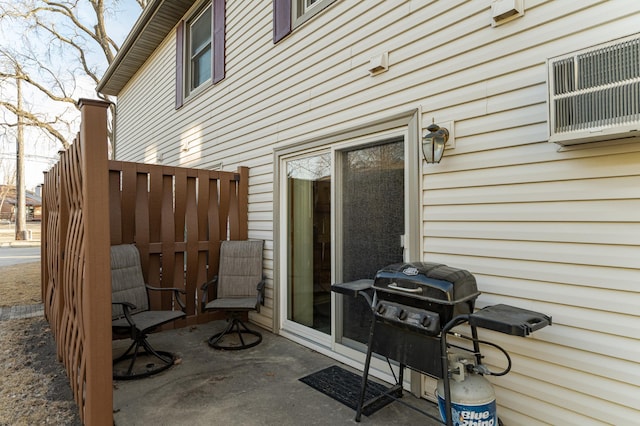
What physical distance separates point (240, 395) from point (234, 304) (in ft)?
3.92

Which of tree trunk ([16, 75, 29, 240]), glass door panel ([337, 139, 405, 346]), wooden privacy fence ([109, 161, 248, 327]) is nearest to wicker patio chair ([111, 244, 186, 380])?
wooden privacy fence ([109, 161, 248, 327])

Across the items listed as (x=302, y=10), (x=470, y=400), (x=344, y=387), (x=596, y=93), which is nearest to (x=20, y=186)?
(x=302, y=10)

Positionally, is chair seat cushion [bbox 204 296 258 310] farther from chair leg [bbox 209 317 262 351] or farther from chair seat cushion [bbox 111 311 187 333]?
chair seat cushion [bbox 111 311 187 333]

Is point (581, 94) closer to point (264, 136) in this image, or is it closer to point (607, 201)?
point (607, 201)

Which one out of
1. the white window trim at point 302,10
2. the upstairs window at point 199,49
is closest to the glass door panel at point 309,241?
the white window trim at point 302,10

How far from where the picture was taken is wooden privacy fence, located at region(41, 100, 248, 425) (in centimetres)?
215

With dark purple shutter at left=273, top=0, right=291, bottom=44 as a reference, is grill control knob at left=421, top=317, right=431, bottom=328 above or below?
below

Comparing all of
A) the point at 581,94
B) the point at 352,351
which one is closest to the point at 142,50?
the point at 352,351

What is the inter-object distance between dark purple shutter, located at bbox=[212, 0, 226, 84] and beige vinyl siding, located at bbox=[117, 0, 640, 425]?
2348mm

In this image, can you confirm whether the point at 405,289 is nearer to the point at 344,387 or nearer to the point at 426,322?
the point at 426,322

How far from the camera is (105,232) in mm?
2191

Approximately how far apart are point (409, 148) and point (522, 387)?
180 cm

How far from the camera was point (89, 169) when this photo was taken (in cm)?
214

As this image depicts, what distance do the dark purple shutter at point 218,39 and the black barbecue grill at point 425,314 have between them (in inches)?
176
